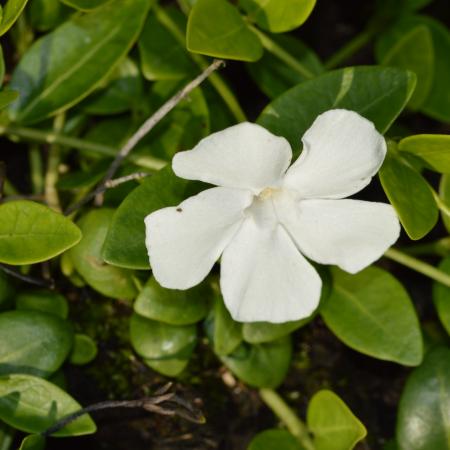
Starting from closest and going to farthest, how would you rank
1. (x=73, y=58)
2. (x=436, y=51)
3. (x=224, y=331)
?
A: (x=224, y=331), (x=73, y=58), (x=436, y=51)

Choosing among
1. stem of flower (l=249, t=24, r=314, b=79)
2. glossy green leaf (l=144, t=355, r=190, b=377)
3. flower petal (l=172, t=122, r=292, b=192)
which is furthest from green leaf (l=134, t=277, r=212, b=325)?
stem of flower (l=249, t=24, r=314, b=79)

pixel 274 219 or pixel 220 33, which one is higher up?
pixel 220 33

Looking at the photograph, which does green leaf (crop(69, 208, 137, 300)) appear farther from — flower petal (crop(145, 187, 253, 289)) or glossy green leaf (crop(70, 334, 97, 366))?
flower petal (crop(145, 187, 253, 289))

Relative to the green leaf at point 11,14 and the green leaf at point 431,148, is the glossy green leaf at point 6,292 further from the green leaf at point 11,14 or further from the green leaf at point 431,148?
the green leaf at point 431,148

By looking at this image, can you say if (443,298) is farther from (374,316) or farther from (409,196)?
(409,196)

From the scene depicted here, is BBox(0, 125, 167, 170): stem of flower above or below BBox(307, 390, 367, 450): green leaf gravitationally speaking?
above

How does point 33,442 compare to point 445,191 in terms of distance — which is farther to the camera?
point 445,191

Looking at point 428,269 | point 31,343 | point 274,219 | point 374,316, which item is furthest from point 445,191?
point 31,343

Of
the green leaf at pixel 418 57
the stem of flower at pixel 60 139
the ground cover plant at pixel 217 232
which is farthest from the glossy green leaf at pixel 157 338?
the green leaf at pixel 418 57
